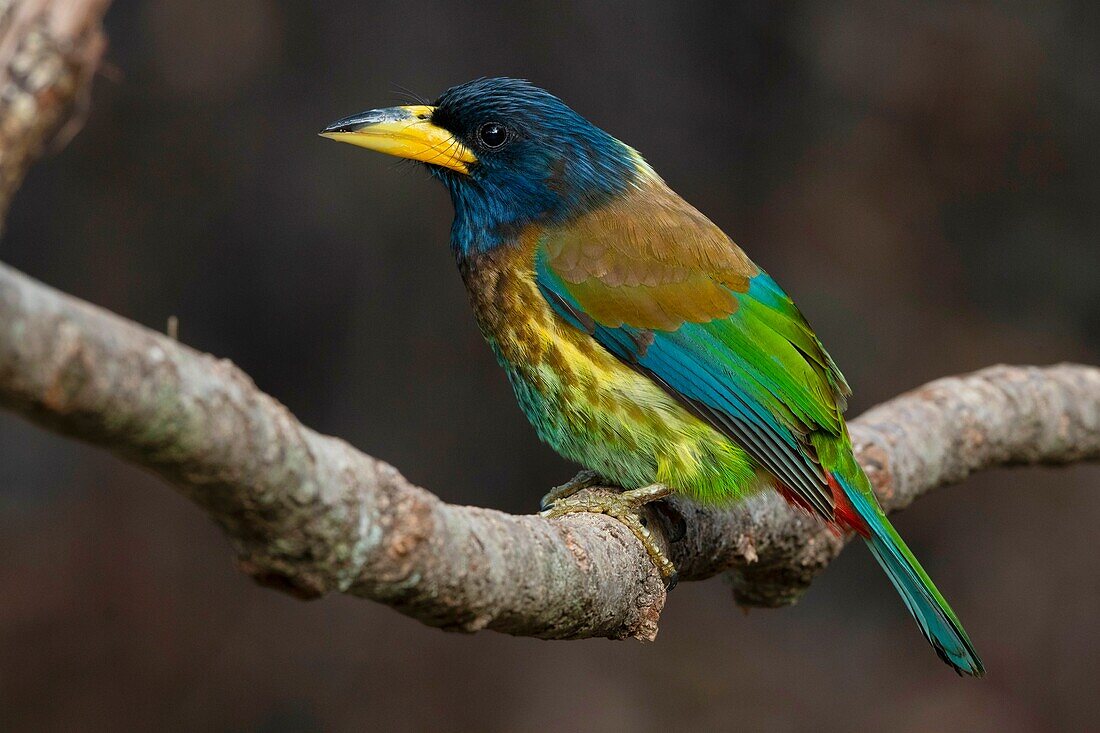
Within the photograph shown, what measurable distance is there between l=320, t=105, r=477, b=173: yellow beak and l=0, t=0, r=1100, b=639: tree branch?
3.95 ft

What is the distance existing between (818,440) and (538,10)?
3114mm

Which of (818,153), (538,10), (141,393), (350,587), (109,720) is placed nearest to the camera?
(141,393)

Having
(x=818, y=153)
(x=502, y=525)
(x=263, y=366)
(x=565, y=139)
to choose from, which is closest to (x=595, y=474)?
(x=565, y=139)

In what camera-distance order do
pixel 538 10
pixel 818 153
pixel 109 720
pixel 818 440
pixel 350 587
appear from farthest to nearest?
pixel 818 153, pixel 538 10, pixel 109 720, pixel 818 440, pixel 350 587

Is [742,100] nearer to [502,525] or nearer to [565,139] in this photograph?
[565,139]

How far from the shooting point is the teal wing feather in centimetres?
307

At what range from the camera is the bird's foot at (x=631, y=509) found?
2.73 m

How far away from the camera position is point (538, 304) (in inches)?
124

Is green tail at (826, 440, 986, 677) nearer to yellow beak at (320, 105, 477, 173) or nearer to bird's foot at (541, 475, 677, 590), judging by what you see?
bird's foot at (541, 475, 677, 590)

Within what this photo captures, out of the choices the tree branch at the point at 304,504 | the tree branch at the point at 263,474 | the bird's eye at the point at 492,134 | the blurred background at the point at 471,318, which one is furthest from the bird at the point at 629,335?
the blurred background at the point at 471,318

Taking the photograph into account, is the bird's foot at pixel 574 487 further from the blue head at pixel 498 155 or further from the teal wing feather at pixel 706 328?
the blue head at pixel 498 155

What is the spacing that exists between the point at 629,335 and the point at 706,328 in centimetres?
20

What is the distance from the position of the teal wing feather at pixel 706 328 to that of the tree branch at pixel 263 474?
1.81 ft

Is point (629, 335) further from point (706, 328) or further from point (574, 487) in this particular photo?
point (574, 487)
